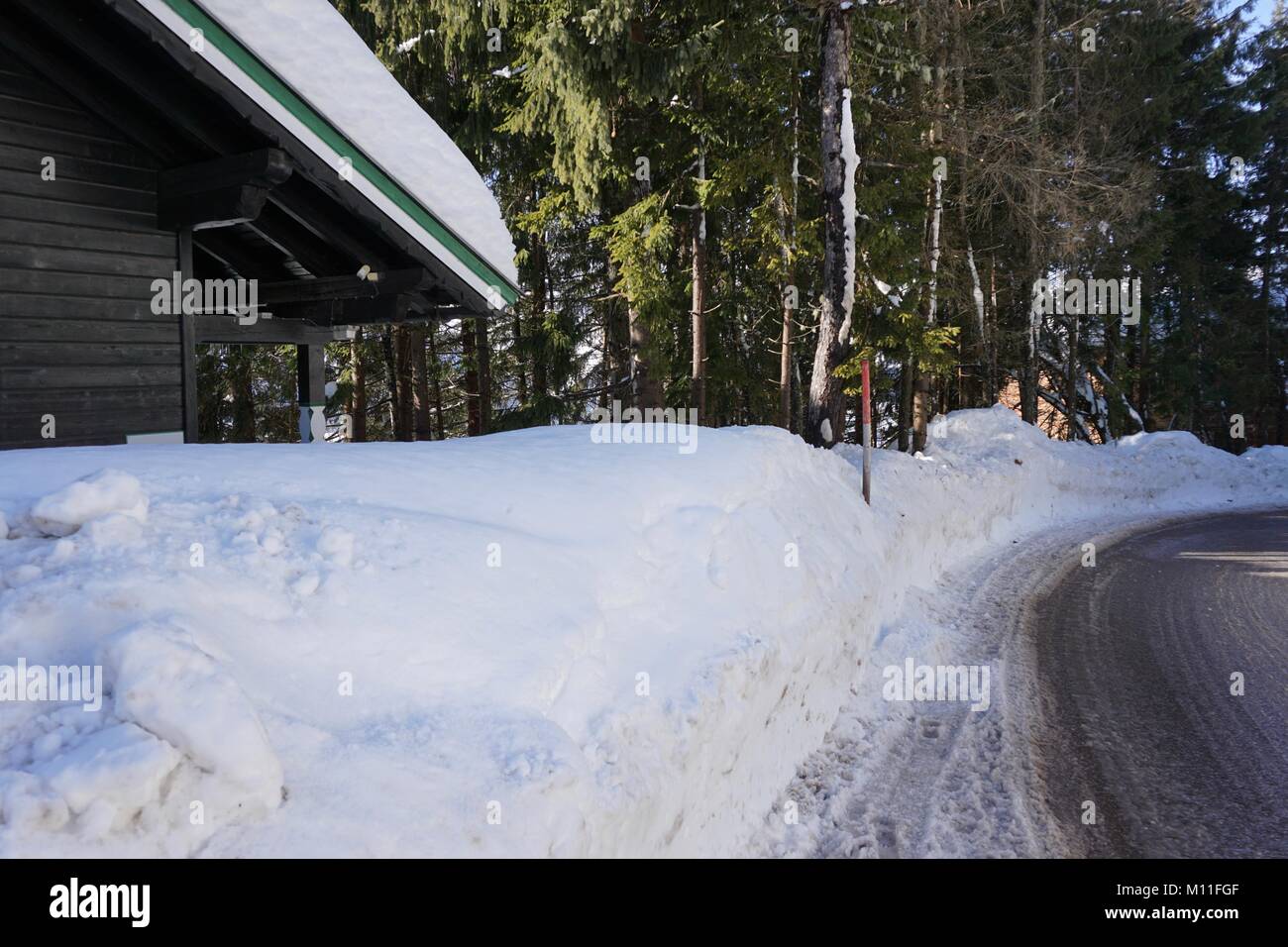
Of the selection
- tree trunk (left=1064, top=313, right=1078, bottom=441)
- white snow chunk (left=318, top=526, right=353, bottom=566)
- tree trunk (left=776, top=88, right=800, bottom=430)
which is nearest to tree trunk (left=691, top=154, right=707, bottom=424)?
tree trunk (left=776, top=88, right=800, bottom=430)

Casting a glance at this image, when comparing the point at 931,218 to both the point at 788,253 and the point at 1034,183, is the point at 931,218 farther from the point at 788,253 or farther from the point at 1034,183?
the point at 788,253

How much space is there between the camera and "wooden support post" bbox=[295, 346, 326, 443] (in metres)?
9.82

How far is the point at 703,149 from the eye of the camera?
14.5 m

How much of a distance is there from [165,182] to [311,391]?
10.8 feet

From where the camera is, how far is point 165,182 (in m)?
7.09

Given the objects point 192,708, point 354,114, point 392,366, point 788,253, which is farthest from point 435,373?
point 192,708

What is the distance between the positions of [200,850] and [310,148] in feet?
18.1

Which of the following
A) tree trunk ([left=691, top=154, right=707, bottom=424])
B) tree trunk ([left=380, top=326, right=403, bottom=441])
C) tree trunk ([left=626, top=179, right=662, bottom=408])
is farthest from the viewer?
tree trunk ([left=380, top=326, right=403, bottom=441])

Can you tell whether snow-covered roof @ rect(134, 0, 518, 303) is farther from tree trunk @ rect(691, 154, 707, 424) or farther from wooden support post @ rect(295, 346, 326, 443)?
tree trunk @ rect(691, 154, 707, 424)

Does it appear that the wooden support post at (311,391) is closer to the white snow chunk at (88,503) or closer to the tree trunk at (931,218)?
the white snow chunk at (88,503)

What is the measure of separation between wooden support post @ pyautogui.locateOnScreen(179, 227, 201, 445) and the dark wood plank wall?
7 cm

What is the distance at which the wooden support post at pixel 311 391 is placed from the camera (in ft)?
32.2

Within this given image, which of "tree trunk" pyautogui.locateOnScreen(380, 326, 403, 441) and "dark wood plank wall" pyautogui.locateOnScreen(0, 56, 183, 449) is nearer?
"dark wood plank wall" pyautogui.locateOnScreen(0, 56, 183, 449)
